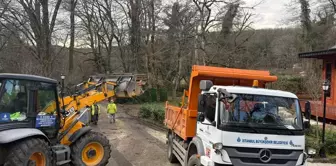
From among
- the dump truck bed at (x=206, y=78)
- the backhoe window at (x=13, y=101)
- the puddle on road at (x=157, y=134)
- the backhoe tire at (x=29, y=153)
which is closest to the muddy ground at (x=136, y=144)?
the puddle on road at (x=157, y=134)

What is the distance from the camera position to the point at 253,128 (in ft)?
21.6

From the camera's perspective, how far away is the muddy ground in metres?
11.3

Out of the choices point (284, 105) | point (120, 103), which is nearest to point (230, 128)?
point (284, 105)

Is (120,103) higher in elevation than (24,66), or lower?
→ lower

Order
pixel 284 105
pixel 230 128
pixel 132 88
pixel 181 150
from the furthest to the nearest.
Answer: pixel 132 88 → pixel 181 150 → pixel 284 105 → pixel 230 128

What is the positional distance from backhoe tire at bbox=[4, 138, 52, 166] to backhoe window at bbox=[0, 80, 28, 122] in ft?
1.97

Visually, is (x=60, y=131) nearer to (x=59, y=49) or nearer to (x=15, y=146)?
(x=15, y=146)

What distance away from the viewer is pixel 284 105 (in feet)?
23.2

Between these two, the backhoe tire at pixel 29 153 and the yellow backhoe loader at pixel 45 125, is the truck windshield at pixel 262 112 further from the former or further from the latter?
the yellow backhoe loader at pixel 45 125

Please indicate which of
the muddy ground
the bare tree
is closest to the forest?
the bare tree

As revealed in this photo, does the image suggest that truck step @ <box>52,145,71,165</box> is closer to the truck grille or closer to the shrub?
the truck grille

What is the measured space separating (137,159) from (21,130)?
473 centimetres

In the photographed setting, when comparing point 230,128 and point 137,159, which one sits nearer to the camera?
point 230,128

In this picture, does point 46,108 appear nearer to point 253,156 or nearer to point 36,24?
point 253,156
